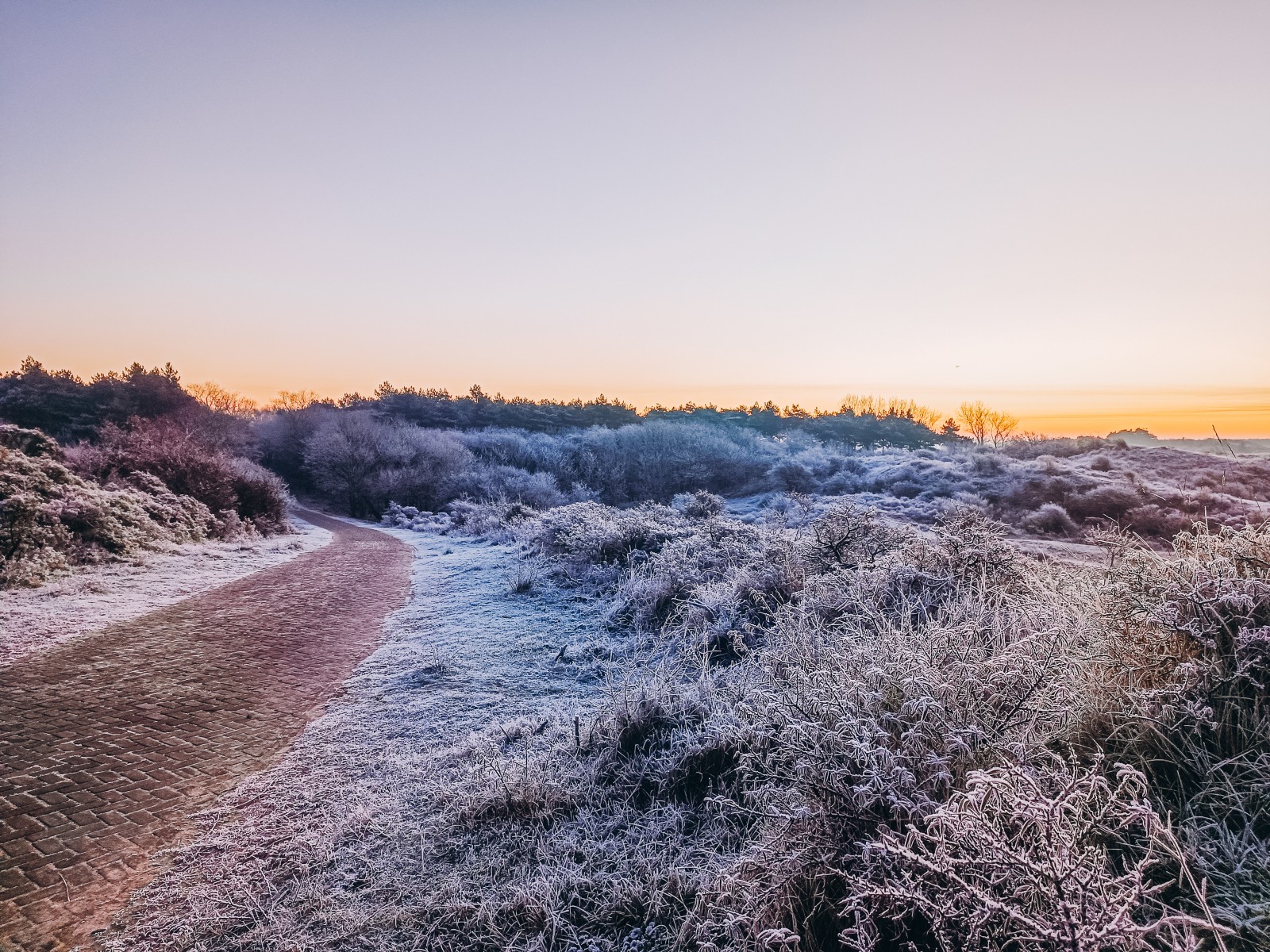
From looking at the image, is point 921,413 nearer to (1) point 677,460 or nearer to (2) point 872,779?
(1) point 677,460

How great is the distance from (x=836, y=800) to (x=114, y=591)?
38.3 ft

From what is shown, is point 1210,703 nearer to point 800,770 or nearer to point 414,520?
point 800,770

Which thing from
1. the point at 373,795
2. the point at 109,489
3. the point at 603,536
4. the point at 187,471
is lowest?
the point at 373,795

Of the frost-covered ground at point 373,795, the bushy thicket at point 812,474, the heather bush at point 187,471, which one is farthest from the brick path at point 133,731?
the bushy thicket at point 812,474

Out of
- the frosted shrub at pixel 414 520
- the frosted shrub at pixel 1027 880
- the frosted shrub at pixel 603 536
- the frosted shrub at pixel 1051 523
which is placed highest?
the frosted shrub at pixel 1027 880

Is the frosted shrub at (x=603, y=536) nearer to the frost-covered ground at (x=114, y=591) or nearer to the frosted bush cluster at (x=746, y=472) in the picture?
the frosted bush cluster at (x=746, y=472)

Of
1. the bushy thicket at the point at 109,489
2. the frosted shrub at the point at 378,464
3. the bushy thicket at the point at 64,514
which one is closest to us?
the bushy thicket at the point at 64,514

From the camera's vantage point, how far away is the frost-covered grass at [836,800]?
1814 mm

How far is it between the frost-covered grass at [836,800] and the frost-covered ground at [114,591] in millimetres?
4974

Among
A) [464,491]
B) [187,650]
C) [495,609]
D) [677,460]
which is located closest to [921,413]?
[677,460]

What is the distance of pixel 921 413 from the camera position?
5716 cm

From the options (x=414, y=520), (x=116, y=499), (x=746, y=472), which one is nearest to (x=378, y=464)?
(x=414, y=520)

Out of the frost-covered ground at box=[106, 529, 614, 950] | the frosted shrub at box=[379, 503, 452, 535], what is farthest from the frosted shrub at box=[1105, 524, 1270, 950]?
Result: the frosted shrub at box=[379, 503, 452, 535]

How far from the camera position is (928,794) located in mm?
2414
